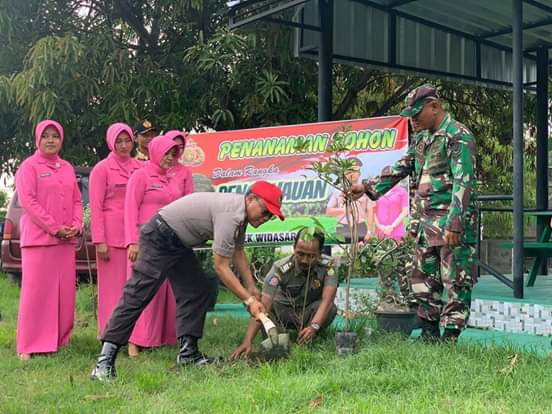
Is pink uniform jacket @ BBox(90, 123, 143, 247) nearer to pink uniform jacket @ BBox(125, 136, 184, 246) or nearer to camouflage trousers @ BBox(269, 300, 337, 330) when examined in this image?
pink uniform jacket @ BBox(125, 136, 184, 246)

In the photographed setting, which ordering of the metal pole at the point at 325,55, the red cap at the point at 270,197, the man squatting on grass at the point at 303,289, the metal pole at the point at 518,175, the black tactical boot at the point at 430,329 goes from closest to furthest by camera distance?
the red cap at the point at 270,197, the black tactical boot at the point at 430,329, the man squatting on grass at the point at 303,289, the metal pole at the point at 518,175, the metal pole at the point at 325,55

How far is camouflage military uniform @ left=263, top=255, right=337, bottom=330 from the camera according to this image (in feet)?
15.4

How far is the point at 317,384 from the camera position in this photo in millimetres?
3422

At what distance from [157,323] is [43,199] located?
117 cm

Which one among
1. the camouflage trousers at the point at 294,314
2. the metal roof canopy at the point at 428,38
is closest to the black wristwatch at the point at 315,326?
the camouflage trousers at the point at 294,314

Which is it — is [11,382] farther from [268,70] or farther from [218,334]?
[268,70]

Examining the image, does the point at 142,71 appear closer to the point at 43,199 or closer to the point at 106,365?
the point at 43,199

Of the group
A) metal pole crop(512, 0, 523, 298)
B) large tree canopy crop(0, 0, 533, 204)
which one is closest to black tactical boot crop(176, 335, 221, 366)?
metal pole crop(512, 0, 523, 298)

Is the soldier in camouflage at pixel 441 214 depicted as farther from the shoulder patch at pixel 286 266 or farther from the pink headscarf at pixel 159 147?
the pink headscarf at pixel 159 147

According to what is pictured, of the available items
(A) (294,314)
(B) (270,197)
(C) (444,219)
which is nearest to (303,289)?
(A) (294,314)

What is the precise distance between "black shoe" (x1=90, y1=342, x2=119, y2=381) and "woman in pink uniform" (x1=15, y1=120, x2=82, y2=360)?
2.99ft

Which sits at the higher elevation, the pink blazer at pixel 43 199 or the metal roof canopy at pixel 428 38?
the metal roof canopy at pixel 428 38

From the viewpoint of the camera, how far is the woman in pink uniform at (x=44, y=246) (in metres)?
4.76

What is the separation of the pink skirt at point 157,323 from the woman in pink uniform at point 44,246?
0.51m
